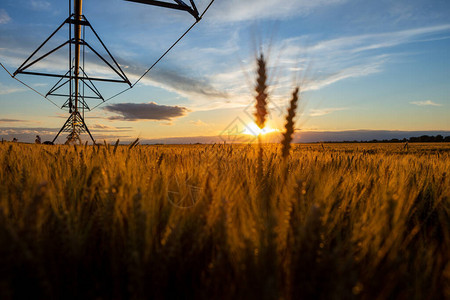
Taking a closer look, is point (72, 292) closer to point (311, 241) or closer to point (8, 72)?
point (311, 241)

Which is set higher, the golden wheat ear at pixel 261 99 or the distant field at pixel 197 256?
the golden wheat ear at pixel 261 99

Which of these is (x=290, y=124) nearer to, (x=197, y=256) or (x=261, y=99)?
(x=261, y=99)

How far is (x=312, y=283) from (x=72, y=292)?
0.66 metres

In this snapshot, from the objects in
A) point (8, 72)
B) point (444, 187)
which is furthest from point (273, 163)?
point (8, 72)

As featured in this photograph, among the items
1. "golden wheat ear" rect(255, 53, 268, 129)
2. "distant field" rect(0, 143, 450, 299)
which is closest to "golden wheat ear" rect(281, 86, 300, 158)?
"golden wheat ear" rect(255, 53, 268, 129)

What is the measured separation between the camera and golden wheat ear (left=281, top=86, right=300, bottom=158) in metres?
1.94

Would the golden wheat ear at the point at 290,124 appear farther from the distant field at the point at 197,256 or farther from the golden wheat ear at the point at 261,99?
the distant field at the point at 197,256

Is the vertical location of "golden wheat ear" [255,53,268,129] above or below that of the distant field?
above

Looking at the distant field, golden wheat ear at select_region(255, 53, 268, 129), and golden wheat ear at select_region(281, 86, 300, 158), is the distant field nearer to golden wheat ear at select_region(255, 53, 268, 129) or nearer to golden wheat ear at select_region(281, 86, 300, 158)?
golden wheat ear at select_region(281, 86, 300, 158)

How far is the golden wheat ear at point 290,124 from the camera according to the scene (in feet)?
6.35

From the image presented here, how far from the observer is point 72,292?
710 mm

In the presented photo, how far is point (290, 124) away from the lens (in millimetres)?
1949

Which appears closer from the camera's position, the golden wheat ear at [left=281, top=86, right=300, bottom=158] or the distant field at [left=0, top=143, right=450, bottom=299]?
the distant field at [left=0, top=143, right=450, bottom=299]

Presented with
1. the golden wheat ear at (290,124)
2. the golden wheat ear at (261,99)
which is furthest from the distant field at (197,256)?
the golden wheat ear at (261,99)
